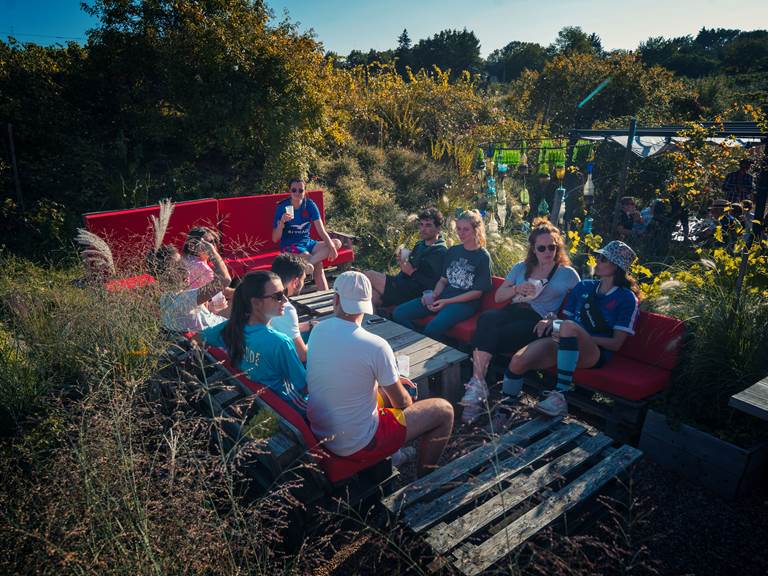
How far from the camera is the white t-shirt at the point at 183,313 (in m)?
3.65

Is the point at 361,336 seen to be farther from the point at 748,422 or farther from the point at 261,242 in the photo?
the point at 261,242

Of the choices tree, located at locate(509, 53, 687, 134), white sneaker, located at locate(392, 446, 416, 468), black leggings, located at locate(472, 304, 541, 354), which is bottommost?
white sneaker, located at locate(392, 446, 416, 468)

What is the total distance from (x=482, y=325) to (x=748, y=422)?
74.9 inches

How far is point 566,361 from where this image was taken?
370 cm

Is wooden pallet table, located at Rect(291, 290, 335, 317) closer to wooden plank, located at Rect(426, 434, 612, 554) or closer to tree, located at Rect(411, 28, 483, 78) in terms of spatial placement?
wooden plank, located at Rect(426, 434, 612, 554)

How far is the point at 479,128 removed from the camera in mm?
13102

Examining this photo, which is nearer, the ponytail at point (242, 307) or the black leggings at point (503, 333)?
the ponytail at point (242, 307)

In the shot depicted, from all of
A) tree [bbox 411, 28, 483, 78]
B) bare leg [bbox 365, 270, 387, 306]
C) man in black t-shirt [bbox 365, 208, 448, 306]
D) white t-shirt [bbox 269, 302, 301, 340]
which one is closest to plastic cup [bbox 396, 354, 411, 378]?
white t-shirt [bbox 269, 302, 301, 340]

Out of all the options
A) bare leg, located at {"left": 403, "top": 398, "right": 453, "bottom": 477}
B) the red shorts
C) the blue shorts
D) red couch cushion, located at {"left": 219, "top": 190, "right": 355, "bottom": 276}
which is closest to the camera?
the red shorts

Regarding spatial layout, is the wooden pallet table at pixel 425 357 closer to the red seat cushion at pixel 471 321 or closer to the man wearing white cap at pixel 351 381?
the red seat cushion at pixel 471 321

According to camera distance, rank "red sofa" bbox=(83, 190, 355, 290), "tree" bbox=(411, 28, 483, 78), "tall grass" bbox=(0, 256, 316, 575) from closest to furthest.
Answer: "tall grass" bbox=(0, 256, 316, 575), "red sofa" bbox=(83, 190, 355, 290), "tree" bbox=(411, 28, 483, 78)

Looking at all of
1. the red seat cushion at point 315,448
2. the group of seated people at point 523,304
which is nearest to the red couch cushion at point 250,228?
the group of seated people at point 523,304

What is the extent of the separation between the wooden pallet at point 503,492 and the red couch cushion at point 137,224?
12.3 feet

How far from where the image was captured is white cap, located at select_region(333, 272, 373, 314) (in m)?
2.63
